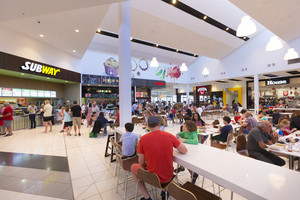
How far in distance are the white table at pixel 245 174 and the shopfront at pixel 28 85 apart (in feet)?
24.8

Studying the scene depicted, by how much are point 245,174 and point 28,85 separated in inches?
433

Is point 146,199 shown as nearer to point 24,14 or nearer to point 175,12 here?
point 24,14

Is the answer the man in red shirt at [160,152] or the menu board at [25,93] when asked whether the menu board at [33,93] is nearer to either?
the menu board at [25,93]

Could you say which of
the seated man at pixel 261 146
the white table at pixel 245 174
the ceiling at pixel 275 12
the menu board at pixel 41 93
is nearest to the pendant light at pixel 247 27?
the ceiling at pixel 275 12

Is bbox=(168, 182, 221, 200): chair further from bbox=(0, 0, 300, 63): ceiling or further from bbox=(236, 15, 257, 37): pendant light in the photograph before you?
bbox=(236, 15, 257, 37): pendant light

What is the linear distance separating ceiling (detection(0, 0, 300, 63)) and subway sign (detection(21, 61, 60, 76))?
127cm

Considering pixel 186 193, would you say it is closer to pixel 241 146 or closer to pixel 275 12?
pixel 241 146

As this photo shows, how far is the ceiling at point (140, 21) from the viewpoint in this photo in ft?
9.11

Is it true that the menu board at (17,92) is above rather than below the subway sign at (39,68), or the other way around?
below

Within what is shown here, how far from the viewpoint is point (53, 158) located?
12.2 ft

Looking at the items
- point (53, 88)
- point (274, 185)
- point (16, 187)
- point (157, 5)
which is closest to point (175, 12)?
point (157, 5)

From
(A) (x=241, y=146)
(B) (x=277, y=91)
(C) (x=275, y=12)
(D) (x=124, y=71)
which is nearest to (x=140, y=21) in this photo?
(D) (x=124, y=71)

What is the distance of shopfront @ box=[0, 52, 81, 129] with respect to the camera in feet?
19.8

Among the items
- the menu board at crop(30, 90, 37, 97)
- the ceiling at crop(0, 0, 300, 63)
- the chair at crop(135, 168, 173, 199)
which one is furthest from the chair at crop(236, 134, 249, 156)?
the menu board at crop(30, 90, 37, 97)
